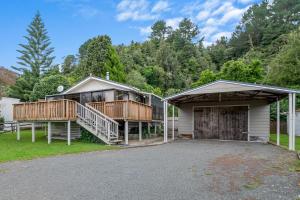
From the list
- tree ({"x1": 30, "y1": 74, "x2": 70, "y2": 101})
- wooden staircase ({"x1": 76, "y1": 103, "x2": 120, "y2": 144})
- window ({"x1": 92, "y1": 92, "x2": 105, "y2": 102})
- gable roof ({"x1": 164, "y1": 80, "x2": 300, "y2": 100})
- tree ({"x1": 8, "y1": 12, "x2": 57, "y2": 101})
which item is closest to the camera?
gable roof ({"x1": 164, "y1": 80, "x2": 300, "y2": 100})

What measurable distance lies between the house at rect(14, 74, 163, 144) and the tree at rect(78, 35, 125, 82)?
492 inches

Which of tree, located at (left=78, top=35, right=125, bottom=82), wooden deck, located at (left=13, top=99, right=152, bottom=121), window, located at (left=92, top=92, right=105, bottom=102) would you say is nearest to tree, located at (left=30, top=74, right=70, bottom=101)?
wooden deck, located at (left=13, top=99, right=152, bottom=121)

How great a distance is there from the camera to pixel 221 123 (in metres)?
17.0

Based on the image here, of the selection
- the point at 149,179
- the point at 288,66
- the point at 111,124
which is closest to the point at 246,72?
the point at 288,66

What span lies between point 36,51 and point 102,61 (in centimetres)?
1282

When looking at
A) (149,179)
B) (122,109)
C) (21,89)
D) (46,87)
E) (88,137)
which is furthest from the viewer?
(21,89)

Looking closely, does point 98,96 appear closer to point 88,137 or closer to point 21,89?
point 88,137

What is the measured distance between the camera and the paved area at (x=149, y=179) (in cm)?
474

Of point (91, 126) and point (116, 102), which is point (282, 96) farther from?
point (91, 126)

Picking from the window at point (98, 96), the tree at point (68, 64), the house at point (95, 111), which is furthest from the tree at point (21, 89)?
the window at point (98, 96)

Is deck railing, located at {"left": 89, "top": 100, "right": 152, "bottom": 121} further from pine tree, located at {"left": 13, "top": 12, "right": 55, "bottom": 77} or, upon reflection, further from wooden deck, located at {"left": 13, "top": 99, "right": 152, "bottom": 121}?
pine tree, located at {"left": 13, "top": 12, "right": 55, "bottom": 77}

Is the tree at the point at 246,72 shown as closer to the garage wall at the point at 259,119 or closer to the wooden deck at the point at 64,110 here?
the garage wall at the point at 259,119

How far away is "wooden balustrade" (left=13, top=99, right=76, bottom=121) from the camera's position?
44.6 feet

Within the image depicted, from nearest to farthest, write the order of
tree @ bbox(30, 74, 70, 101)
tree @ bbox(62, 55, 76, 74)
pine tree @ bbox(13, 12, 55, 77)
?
1. tree @ bbox(30, 74, 70, 101)
2. pine tree @ bbox(13, 12, 55, 77)
3. tree @ bbox(62, 55, 76, 74)
